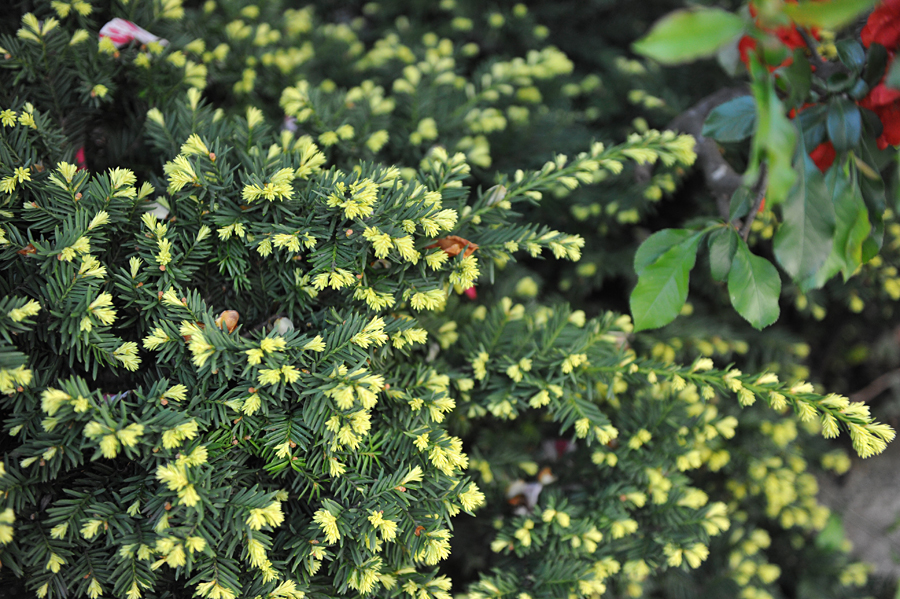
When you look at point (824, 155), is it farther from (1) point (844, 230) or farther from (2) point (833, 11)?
(2) point (833, 11)

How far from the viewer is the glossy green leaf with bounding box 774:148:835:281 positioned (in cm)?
62

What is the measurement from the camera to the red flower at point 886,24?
0.68 m

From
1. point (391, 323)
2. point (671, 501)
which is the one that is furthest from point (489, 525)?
point (391, 323)

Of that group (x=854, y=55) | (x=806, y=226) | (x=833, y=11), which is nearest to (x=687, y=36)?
(x=833, y=11)

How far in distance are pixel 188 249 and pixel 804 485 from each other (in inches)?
55.2

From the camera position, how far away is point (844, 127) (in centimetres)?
67

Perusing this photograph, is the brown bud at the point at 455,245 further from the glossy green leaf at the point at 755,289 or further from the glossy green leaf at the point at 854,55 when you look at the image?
the glossy green leaf at the point at 854,55

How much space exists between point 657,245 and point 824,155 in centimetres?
25

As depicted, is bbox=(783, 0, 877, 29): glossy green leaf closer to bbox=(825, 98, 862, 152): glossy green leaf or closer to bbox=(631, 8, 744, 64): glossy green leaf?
bbox=(631, 8, 744, 64): glossy green leaf

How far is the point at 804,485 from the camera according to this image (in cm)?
121

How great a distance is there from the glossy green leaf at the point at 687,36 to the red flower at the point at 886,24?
1.11ft

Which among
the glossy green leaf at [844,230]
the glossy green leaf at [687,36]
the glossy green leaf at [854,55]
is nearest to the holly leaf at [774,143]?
the glossy green leaf at [687,36]

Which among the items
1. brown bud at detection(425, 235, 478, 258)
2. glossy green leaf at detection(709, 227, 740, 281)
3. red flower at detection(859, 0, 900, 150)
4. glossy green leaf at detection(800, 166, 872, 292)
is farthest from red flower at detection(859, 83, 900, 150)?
brown bud at detection(425, 235, 478, 258)

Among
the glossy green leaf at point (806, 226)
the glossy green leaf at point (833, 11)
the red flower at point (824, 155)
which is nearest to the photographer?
the glossy green leaf at point (833, 11)
